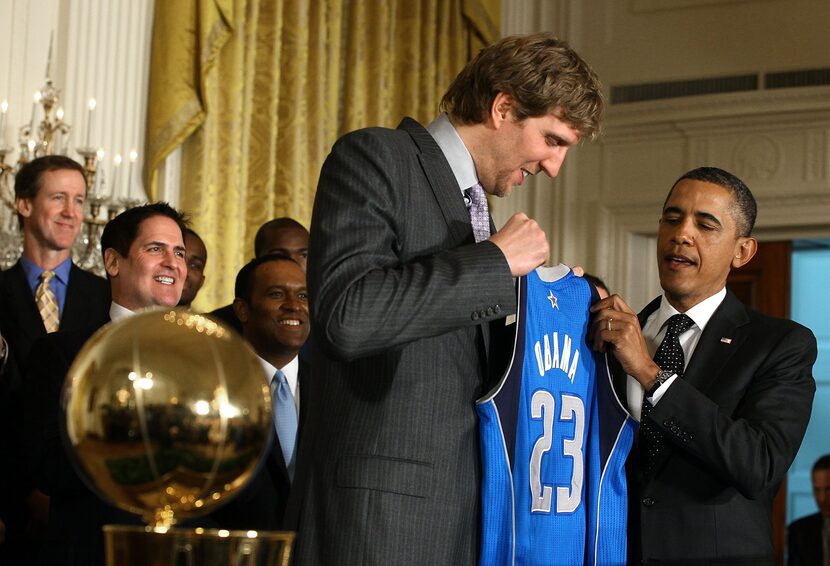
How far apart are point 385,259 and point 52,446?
4.24ft

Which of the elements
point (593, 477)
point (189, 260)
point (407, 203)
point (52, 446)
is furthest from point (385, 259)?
point (189, 260)

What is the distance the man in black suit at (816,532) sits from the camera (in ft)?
18.3

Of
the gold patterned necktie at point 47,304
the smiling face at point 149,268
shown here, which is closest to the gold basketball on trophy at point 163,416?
the smiling face at point 149,268

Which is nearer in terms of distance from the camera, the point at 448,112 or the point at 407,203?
the point at 407,203

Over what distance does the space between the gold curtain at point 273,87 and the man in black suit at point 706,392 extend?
146 inches

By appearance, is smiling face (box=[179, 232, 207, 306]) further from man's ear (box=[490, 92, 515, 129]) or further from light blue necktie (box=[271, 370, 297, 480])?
man's ear (box=[490, 92, 515, 129])

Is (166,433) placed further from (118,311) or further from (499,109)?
(118,311)

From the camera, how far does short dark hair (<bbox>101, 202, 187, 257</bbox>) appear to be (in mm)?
3506

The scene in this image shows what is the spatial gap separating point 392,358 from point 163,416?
101 centimetres

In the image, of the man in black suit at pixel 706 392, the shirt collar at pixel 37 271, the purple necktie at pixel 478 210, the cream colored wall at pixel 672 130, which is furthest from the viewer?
the cream colored wall at pixel 672 130

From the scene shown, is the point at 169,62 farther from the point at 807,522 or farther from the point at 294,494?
the point at 294,494

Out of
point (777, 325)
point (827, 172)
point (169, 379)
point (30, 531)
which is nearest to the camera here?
point (169, 379)

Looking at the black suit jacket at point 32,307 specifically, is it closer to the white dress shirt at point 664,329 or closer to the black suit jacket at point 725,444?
the white dress shirt at point 664,329

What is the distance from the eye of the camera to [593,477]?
2322mm
